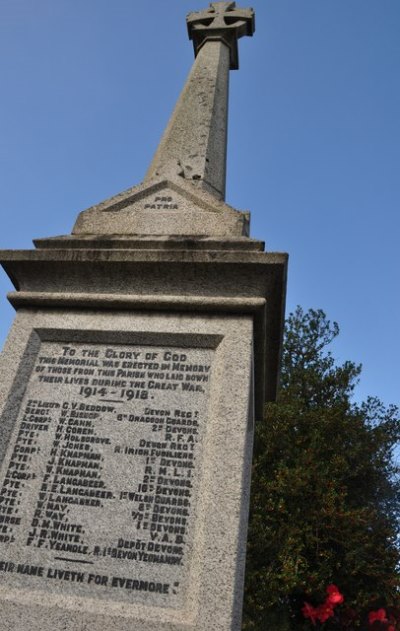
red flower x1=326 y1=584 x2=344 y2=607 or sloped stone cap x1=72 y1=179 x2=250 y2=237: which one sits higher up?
sloped stone cap x1=72 y1=179 x2=250 y2=237

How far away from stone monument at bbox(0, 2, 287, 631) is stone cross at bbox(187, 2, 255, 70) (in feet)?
13.3

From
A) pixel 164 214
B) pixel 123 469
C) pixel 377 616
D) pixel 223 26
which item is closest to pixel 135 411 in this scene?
pixel 123 469

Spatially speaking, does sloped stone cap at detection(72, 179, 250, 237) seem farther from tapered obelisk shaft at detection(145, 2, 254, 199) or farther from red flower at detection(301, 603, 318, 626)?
red flower at detection(301, 603, 318, 626)

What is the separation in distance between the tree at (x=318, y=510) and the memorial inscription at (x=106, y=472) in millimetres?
9742

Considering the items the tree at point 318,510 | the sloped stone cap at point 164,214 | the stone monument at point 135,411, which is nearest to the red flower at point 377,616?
the tree at point 318,510

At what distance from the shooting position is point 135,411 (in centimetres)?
317

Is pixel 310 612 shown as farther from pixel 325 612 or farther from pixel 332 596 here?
pixel 332 596

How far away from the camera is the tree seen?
1166 cm

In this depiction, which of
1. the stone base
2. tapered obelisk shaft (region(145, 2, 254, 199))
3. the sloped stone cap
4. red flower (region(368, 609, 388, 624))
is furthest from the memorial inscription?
red flower (region(368, 609, 388, 624))

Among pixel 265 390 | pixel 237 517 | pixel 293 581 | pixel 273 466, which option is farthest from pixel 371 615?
pixel 237 517

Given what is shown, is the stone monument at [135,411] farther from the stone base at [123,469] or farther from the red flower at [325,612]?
the red flower at [325,612]

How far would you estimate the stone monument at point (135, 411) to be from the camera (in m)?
2.62

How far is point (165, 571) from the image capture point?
264 cm

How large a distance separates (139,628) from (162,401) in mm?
1226
